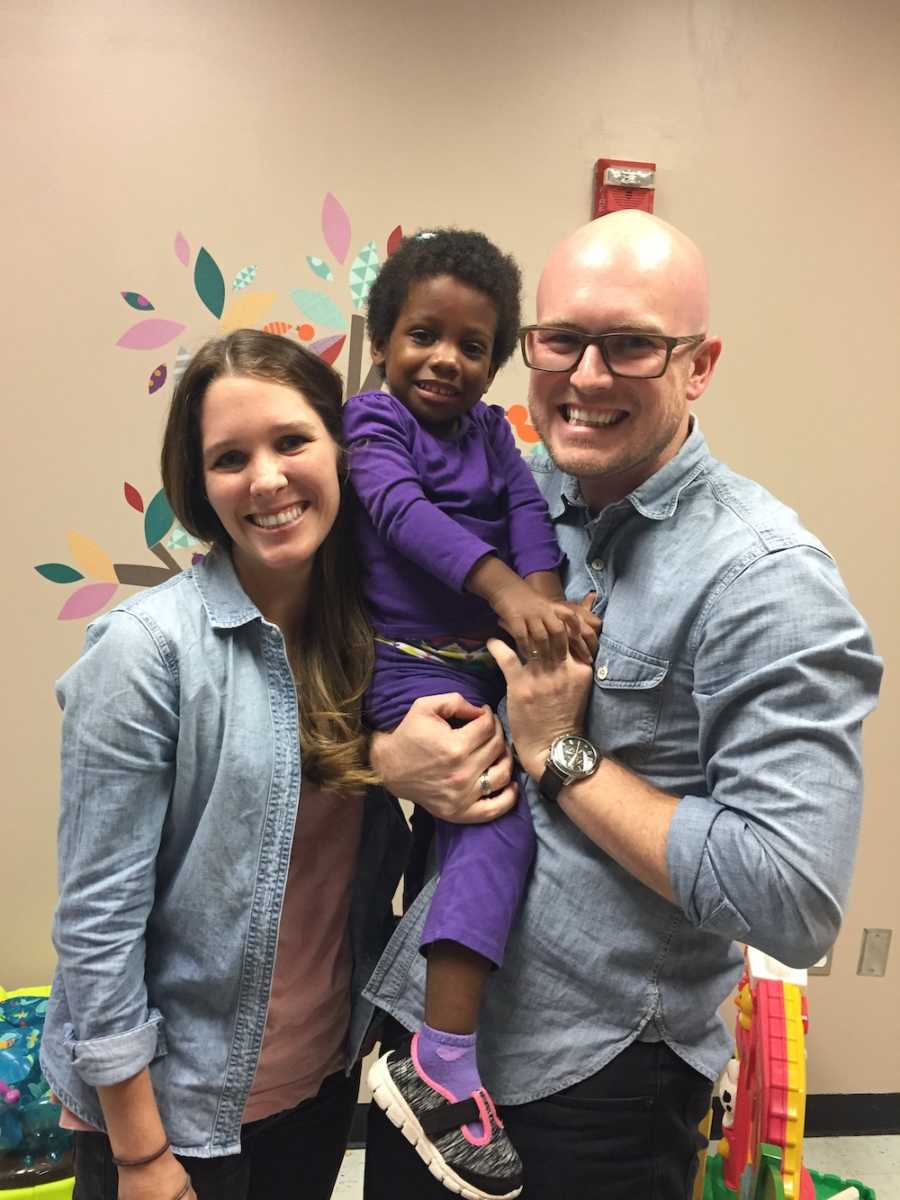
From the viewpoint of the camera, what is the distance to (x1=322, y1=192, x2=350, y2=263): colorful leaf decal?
211 centimetres

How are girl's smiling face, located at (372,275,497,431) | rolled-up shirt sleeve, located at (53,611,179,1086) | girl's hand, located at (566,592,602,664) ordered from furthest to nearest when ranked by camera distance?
girl's smiling face, located at (372,275,497,431)
girl's hand, located at (566,592,602,664)
rolled-up shirt sleeve, located at (53,611,179,1086)

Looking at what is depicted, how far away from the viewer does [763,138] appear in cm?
220

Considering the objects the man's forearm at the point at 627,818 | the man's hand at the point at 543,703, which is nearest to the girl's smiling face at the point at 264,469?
the man's hand at the point at 543,703

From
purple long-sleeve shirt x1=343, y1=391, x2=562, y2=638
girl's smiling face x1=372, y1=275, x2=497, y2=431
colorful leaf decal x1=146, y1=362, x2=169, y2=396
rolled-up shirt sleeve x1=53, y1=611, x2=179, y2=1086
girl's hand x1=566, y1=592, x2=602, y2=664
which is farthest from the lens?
colorful leaf decal x1=146, y1=362, x2=169, y2=396

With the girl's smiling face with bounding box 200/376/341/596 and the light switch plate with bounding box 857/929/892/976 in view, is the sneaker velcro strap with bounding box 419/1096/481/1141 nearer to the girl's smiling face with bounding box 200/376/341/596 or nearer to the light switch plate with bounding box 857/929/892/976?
the girl's smiling face with bounding box 200/376/341/596

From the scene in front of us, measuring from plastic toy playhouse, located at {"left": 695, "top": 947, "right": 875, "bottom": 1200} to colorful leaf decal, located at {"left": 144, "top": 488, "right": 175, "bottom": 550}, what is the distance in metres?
1.75

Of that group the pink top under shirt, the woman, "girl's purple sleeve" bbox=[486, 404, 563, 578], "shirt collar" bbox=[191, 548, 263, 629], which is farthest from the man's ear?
the pink top under shirt

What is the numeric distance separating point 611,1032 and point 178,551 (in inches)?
64.4

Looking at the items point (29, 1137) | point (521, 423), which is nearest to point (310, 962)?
point (29, 1137)

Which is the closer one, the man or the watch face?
the man

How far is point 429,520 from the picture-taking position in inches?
48.5

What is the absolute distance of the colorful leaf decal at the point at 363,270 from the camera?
213cm

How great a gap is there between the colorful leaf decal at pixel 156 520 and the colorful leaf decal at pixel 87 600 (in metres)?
0.16

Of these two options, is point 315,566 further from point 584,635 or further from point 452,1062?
point 452,1062
